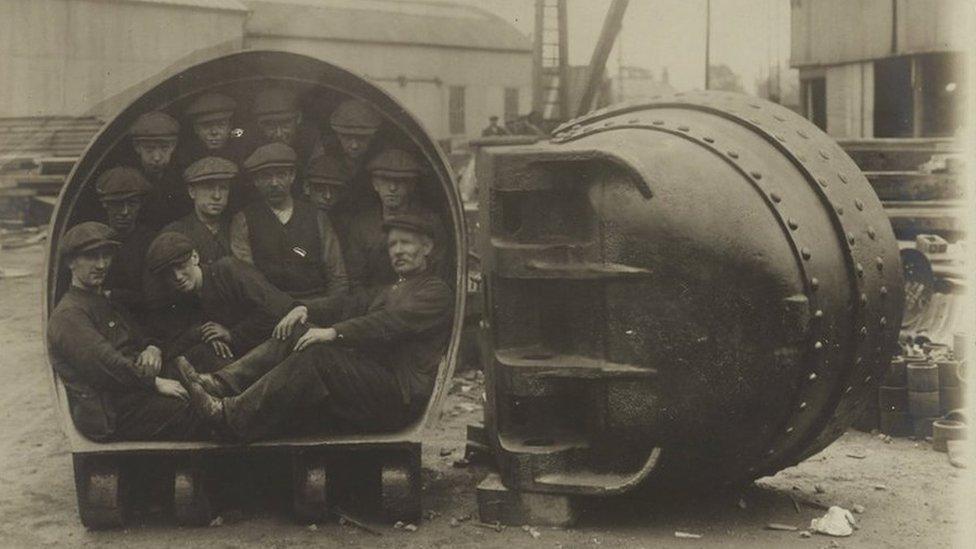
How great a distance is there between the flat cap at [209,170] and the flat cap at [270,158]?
100mm

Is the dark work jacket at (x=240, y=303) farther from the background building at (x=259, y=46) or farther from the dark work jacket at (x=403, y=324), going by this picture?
the background building at (x=259, y=46)

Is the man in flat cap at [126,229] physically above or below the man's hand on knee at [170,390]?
above

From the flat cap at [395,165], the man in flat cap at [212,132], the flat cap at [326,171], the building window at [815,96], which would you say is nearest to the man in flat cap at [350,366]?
the flat cap at [395,165]

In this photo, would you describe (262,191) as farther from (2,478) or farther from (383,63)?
(383,63)

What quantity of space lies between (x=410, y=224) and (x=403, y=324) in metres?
0.51

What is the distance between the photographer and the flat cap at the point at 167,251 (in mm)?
5574

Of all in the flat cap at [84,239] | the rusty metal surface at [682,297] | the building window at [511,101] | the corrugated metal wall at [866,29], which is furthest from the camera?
the building window at [511,101]

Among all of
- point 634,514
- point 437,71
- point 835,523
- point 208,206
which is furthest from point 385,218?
point 437,71

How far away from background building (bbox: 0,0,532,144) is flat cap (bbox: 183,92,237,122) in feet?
36.2

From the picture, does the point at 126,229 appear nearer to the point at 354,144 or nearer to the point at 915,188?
the point at 354,144

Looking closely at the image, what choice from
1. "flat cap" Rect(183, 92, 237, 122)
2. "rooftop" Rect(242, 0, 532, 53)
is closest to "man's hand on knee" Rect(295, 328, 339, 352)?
"flat cap" Rect(183, 92, 237, 122)

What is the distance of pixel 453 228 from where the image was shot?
585 centimetres

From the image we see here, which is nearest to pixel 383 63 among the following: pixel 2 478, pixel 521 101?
pixel 521 101

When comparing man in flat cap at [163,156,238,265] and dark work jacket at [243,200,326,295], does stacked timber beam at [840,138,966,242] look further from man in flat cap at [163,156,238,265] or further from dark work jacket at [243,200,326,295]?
man in flat cap at [163,156,238,265]
